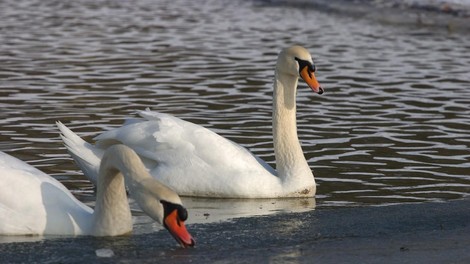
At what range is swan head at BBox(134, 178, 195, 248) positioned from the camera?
6.25 m

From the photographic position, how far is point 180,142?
8.98m

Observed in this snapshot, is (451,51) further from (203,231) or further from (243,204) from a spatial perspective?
(203,231)

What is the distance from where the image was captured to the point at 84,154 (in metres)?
9.02

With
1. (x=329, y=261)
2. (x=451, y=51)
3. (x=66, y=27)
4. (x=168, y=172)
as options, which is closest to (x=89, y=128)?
(x=168, y=172)

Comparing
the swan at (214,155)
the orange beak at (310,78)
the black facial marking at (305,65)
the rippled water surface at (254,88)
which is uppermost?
the black facial marking at (305,65)

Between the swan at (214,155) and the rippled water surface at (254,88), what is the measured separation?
0.94 ft

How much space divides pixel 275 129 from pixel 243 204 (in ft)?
2.70

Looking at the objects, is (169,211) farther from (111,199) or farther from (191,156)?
(191,156)

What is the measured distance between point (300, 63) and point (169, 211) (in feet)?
10.1

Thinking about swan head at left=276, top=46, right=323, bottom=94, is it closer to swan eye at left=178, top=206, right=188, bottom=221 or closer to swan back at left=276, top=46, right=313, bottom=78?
swan back at left=276, top=46, right=313, bottom=78

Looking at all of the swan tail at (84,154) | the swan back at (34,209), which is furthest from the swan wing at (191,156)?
the swan back at (34,209)

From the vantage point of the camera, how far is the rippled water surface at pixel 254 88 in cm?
973

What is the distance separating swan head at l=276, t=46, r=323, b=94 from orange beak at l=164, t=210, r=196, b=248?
2986mm

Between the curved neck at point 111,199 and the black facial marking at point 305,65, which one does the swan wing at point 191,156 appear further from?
the curved neck at point 111,199
